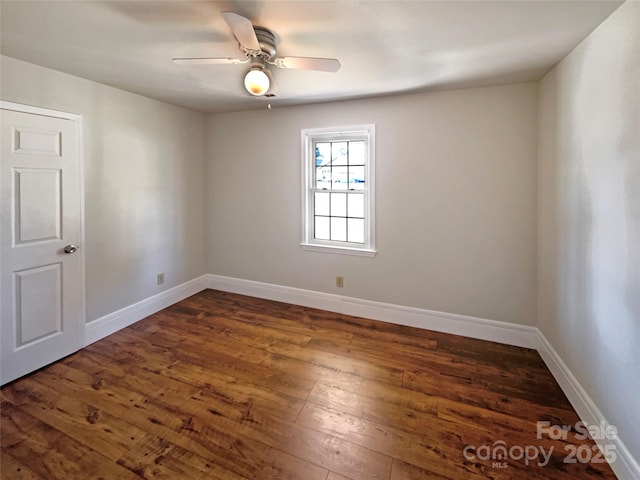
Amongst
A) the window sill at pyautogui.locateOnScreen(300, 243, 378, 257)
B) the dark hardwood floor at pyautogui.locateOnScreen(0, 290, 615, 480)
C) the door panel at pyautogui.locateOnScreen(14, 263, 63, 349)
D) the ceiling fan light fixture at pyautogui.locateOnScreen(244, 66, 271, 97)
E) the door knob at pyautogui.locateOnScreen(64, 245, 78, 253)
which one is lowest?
the dark hardwood floor at pyautogui.locateOnScreen(0, 290, 615, 480)

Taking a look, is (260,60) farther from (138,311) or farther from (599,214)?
(138,311)

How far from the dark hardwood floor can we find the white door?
0.25 metres

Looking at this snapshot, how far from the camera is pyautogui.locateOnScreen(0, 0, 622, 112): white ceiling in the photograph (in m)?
1.57

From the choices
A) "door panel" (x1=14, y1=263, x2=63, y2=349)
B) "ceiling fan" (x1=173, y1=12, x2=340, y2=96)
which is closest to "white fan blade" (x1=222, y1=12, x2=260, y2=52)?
"ceiling fan" (x1=173, y1=12, x2=340, y2=96)

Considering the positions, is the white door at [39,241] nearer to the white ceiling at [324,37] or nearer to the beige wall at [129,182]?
the beige wall at [129,182]

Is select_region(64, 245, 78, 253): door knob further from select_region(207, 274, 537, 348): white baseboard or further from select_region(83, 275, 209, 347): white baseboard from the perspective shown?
select_region(207, 274, 537, 348): white baseboard

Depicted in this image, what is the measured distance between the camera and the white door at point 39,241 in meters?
2.22

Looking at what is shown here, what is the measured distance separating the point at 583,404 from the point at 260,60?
3.00 m

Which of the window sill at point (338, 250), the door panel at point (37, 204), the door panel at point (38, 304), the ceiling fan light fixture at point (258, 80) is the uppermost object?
the ceiling fan light fixture at point (258, 80)

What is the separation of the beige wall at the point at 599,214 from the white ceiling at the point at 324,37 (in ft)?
0.76

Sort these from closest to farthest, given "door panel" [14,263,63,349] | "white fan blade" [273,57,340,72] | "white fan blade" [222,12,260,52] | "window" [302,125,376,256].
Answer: "white fan blade" [222,12,260,52] < "white fan blade" [273,57,340,72] < "door panel" [14,263,63,349] < "window" [302,125,376,256]

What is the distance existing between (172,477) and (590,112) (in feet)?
10.3

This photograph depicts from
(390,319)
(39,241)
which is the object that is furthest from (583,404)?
(39,241)

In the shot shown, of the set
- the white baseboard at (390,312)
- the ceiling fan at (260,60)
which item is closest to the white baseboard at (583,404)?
the white baseboard at (390,312)
